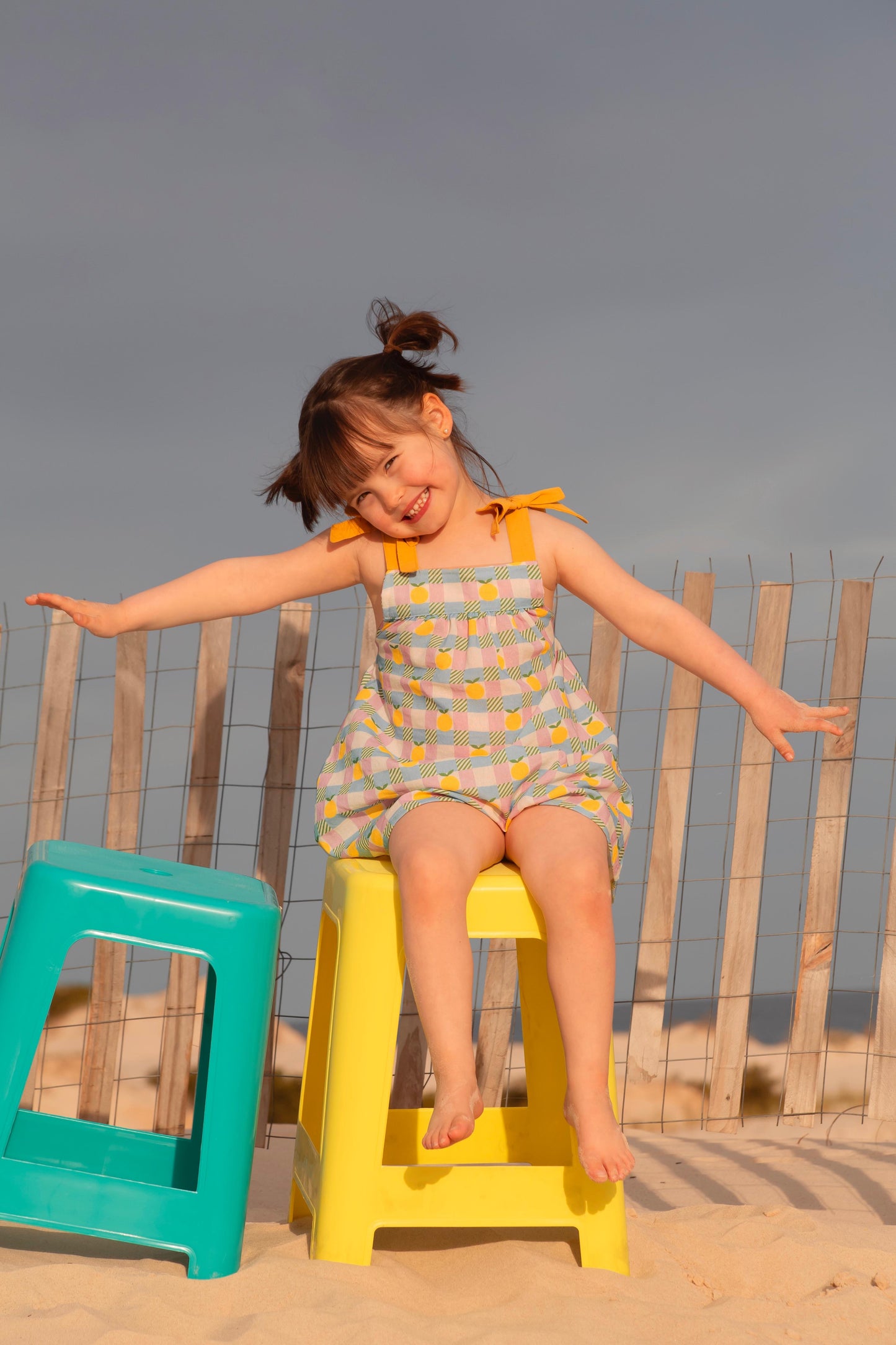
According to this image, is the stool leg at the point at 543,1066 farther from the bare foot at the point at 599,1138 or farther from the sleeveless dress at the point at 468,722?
the bare foot at the point at 599,1138

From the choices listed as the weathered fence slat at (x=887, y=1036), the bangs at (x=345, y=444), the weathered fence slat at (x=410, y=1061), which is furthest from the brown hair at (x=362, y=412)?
the weathered fence slat at (x=887, y=1036)

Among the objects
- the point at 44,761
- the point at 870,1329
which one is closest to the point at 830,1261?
the point at 870,1329

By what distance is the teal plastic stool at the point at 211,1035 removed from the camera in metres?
1.82

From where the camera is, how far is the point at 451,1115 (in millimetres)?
1829

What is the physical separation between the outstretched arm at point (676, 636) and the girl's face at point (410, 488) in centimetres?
28

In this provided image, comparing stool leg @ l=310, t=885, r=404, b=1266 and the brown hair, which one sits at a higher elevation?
the brown hair

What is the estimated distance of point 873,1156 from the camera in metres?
3.32

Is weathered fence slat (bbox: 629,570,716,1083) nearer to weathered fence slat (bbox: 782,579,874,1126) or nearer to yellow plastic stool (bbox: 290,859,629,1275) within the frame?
weathered fence slat (bbox: 782,579,874,1126)

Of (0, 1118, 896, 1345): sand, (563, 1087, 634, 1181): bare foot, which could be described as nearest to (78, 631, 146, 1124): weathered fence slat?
(0, 1118, 896, 1345): sand

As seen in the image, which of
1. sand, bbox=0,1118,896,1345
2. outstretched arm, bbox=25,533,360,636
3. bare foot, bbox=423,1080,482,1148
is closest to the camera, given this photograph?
sand, bbox=0,1118,896,1345

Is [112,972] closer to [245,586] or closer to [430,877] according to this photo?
[245,586]

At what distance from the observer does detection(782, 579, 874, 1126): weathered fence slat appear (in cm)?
363

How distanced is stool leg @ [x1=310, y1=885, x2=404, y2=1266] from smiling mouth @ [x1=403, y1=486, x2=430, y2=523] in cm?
81

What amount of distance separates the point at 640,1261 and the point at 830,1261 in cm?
37
